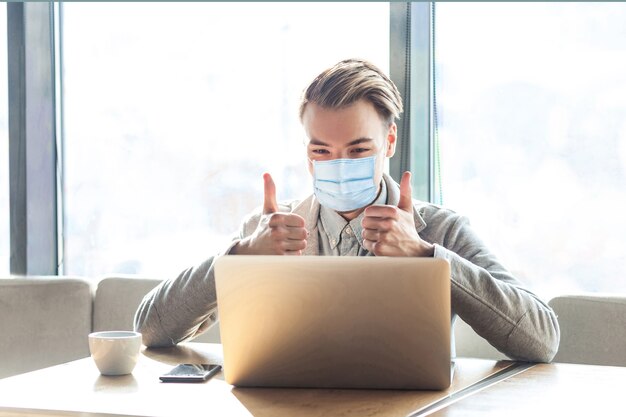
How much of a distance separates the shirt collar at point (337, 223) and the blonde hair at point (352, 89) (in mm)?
188

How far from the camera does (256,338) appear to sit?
50.9 inches

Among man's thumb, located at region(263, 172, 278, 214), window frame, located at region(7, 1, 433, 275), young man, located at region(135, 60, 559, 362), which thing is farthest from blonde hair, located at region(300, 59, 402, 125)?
window frame, located at region(7, 1, 433, 275)

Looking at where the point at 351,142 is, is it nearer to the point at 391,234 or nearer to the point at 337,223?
the point at 337,223

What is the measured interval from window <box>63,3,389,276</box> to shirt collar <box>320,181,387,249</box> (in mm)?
951

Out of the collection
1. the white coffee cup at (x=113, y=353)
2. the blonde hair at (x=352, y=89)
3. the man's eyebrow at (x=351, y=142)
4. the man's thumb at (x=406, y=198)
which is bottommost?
the white coffee cup at (x=113, y=353)

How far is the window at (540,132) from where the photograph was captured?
8.48 ft

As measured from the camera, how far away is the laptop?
48.2 inches

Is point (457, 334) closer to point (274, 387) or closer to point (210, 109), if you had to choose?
point (274, 387)

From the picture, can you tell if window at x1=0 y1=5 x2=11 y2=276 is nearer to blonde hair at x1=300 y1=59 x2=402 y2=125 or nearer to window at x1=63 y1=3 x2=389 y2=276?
window at x1=63 y1=3 x2=389 y2=276

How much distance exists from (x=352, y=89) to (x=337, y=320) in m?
0.82

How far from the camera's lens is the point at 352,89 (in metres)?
1.93

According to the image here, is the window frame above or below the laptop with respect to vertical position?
above

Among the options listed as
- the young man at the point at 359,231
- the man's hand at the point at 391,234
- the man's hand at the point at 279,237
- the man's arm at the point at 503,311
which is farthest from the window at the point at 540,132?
the man's hand at the point at 279,237

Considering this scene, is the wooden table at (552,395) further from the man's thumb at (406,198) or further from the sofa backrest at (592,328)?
the sofa backrest at (592,328)
